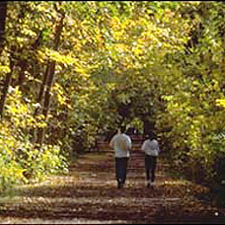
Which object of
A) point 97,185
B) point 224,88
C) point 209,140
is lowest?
point 97,185

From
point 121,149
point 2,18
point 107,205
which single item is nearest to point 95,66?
point 121,149

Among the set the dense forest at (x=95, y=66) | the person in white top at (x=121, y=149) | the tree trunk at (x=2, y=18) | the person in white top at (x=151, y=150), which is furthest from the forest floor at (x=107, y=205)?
the tree trunk at (x=2, y=18)

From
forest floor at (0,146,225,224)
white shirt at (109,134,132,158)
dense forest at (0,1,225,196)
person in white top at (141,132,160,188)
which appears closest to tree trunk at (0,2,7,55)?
dense forest at (0,1,225,196)

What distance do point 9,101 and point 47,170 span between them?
6.04 metres

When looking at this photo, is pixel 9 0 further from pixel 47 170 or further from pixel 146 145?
pixel 47 170

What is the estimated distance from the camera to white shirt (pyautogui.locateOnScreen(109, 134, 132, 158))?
87.5ft

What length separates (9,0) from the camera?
12.8m

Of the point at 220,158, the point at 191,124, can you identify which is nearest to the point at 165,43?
the point at 191,124

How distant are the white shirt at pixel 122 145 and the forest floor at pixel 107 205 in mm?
1297

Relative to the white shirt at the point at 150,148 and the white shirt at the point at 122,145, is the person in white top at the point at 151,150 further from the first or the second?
the white shirt at the point at 122,145

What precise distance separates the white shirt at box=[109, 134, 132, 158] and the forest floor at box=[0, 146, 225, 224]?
130 centimetres

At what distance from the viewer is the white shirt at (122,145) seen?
87.5 feet

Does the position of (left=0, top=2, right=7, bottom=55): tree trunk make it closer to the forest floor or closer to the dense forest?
the dense forest

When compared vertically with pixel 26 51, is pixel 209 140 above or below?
below
